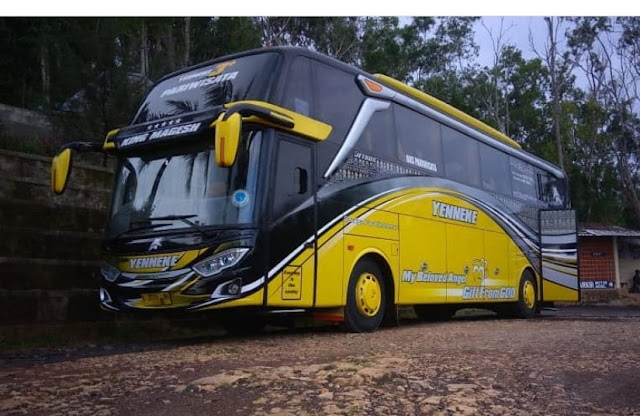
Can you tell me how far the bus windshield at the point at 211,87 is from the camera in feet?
23.4

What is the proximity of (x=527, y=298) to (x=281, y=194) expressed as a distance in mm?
7843

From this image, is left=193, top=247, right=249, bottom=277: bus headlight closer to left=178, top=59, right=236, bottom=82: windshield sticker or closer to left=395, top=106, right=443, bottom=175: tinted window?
left=178, top=59, right=236, bottom=82: windshield sticker

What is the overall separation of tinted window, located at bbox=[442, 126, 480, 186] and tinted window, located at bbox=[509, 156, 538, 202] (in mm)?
1805

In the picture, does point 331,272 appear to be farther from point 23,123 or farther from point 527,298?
point 527,298

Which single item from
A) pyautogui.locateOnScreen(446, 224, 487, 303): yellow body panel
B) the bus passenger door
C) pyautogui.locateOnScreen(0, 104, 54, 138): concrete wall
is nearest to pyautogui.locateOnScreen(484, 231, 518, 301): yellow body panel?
pyautogui.locateOnScreen(446, 224, 487, 303): yellow body panel

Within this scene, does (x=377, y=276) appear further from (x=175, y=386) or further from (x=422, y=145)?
(x=175, y=386)

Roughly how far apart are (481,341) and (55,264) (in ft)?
19.8

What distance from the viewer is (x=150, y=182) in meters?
7.17

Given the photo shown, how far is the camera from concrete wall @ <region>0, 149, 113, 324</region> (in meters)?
8.37

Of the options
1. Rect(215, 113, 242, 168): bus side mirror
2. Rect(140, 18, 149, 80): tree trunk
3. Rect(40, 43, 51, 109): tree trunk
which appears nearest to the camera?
Rect(215, 113, 242, 168): bus side mirror

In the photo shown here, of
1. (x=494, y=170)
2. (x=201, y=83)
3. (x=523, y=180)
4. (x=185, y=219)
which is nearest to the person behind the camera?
(x=185, y=219)

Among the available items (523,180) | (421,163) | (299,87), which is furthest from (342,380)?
(523,180)

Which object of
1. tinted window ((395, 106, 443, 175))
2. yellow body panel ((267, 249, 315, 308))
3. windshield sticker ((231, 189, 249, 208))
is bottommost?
yellow body panel ((267, 249, 315, 308))

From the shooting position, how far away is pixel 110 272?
23.7 feet
